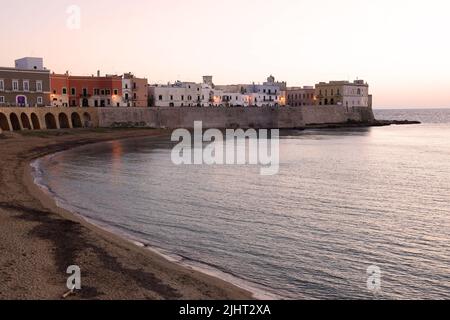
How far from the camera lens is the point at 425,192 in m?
29.5

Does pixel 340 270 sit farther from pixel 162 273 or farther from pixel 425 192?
pixel 425 192

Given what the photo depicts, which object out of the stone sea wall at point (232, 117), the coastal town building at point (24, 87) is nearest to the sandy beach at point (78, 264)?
the coastal town building at point (24, 87)

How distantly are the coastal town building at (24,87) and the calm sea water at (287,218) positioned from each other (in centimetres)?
3013

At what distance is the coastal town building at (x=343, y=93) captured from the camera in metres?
122

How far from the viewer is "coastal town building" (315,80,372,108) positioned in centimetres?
12150

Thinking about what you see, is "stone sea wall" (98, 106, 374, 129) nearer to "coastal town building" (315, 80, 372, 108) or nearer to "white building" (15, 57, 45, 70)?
"coastal town building" (315, 80, 372, 108)

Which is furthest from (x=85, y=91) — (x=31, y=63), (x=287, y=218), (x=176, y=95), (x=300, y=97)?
(x=287, y=218)

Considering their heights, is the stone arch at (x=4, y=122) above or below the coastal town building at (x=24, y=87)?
below

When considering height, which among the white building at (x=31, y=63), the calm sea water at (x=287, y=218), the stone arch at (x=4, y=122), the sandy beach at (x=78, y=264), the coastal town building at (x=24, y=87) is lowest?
the calm sea water at (x=287, y=218)

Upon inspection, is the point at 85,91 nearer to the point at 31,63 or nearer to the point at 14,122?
the point at 31,63

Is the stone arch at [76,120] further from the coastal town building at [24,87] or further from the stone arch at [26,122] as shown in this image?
the stone arch at [26,122]

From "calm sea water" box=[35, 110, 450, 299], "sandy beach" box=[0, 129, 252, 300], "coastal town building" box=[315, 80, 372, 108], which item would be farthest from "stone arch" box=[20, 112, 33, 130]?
"coastal town building" box=[315, 80, 372, 108]

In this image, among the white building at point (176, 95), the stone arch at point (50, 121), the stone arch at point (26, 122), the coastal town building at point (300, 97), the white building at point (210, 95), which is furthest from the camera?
the coastal town building at point (300, 97)
